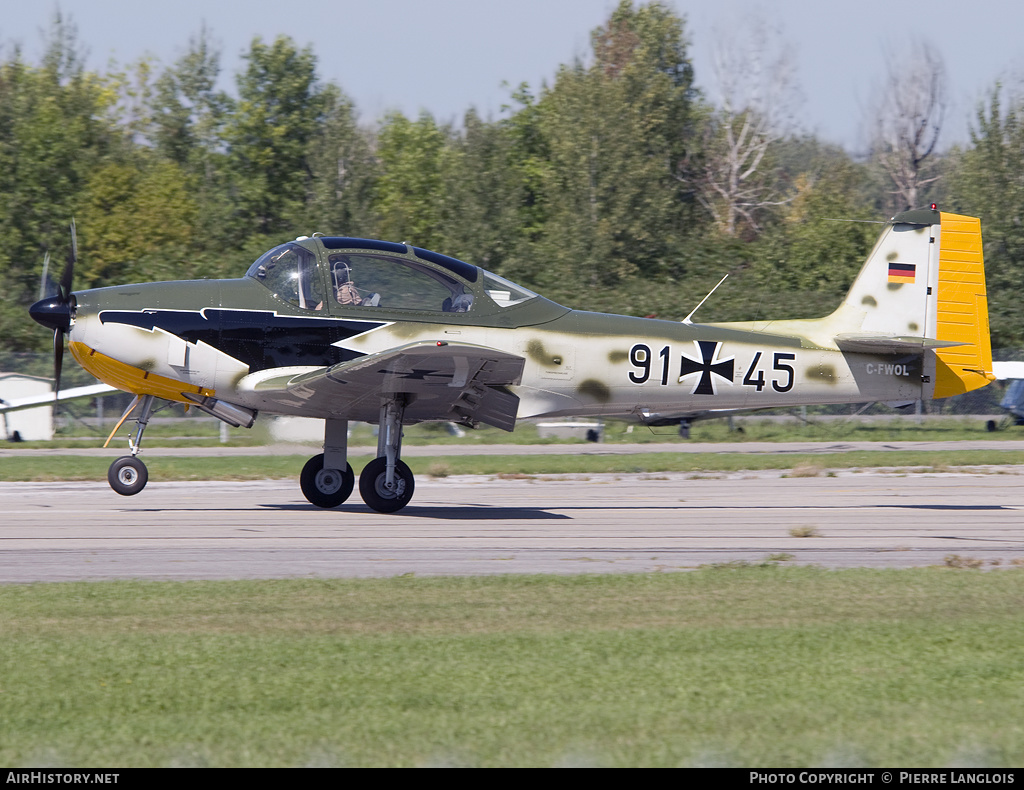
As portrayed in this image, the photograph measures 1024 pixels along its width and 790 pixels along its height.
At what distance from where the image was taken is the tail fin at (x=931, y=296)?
13844 mm

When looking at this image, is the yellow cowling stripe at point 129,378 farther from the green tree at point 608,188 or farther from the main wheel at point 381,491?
the green tree at point 608,188

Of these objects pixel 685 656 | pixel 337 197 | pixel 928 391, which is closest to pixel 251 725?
pixel 685 656

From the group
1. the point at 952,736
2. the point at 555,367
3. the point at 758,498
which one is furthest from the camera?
the point at 758,498

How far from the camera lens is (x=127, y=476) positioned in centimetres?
1262

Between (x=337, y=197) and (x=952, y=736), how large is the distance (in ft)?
124

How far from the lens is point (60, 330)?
1195 centimetres

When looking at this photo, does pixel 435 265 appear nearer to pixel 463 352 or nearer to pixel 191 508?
pixel 463 352

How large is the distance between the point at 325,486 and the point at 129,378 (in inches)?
105

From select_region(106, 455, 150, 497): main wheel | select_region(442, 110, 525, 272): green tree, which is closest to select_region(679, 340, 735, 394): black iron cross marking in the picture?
select_region(106, 455, 150, 497): main wheel

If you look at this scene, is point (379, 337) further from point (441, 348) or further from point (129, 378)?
point (129, 378)

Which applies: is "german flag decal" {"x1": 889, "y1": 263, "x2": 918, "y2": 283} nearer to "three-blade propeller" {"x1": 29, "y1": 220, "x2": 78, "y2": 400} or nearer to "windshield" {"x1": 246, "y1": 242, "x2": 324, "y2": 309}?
"windshield" {"x1": 246, "y1": 242, "x2": 324, "y2": 309}

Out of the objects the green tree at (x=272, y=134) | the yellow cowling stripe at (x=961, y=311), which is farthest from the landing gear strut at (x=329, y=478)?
the green tree at (x=272, y=134)
